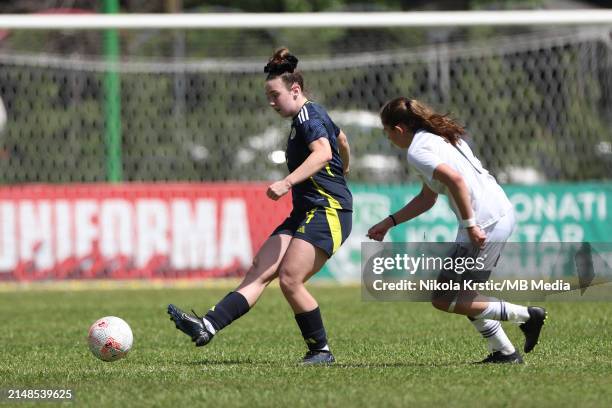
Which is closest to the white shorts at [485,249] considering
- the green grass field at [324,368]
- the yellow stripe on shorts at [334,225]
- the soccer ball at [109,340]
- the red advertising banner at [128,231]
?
the green grass field at [324,368]

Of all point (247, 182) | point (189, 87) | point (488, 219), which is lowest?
point (247, 182)

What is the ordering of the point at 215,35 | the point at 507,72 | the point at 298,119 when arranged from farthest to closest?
the point at 215,35 < the point at 507,72 < the point at 298,119

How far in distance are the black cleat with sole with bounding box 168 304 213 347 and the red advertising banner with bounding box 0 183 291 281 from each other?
823 cm

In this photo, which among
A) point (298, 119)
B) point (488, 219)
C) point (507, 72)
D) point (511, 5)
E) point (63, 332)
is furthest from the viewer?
point (511, 5)

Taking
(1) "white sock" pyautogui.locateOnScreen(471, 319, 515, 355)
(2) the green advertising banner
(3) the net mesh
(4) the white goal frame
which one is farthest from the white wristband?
(3) the net mesh

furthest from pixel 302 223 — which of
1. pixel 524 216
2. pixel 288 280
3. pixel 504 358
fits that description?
pixel 524 216

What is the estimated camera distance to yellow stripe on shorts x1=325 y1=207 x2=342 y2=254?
7.69m

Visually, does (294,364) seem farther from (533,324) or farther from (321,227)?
(533,324)

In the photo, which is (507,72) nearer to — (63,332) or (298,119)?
(63,332)

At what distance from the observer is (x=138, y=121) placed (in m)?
17.6

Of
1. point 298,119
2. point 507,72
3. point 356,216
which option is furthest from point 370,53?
point 298,119

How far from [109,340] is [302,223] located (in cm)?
144

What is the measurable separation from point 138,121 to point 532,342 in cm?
1100

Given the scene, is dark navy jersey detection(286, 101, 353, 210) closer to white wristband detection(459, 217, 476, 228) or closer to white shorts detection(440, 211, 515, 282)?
white shorts detection(440, 211, 515, 282)
